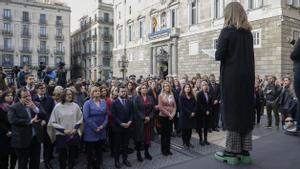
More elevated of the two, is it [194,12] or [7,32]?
[7,32]

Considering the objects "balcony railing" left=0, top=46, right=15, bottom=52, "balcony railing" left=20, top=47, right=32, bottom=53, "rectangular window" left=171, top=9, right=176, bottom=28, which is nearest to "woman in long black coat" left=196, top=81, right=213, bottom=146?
"rectangular window" left=171, top=9, right=176, bottom=28

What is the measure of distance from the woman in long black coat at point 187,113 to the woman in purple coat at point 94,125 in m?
2.34

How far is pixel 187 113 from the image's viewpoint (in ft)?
25.2

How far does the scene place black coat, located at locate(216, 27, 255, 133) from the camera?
2914 millimetres

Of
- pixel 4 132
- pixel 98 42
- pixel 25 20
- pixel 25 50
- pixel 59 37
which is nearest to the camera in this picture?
pixel 4 132

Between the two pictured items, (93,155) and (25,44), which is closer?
(93,155)

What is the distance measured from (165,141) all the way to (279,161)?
4.72 meters

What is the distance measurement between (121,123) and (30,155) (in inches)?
81.1

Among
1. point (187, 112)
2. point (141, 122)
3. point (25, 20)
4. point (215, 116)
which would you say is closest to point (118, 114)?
point (141, 122)

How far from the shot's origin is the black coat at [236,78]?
115 inches

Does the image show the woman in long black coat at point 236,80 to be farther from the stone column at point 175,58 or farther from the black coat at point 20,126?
the stone column at point 175,58

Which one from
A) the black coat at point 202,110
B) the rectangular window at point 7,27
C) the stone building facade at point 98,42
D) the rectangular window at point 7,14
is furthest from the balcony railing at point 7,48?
the black coat at point 202,110

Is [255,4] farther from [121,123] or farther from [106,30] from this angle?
[106,30]

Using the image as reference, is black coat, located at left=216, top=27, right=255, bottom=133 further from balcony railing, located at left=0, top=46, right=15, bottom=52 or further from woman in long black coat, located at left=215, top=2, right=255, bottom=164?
balcony railing, located at left=0, top=46, right=15, bottom=52
